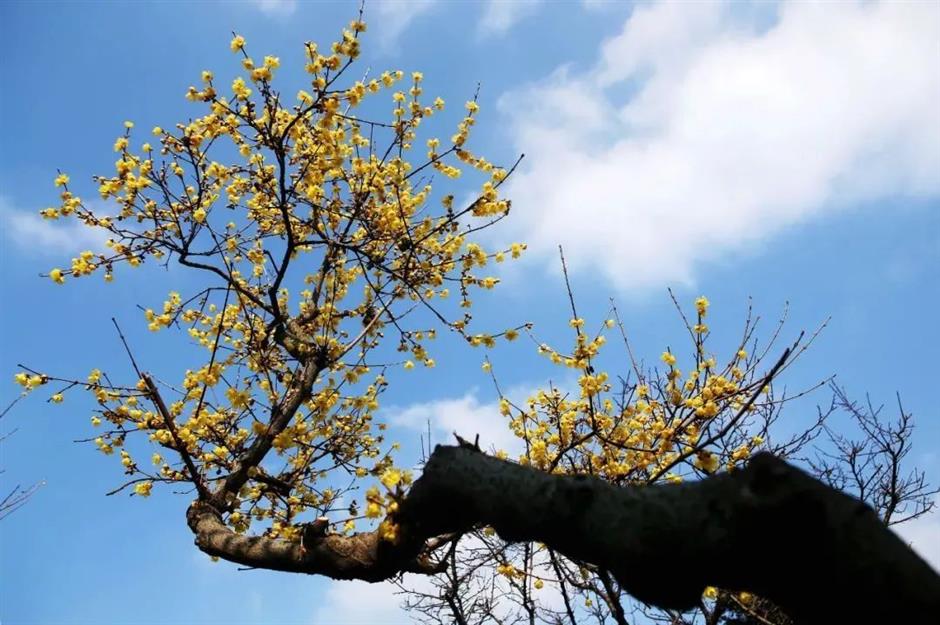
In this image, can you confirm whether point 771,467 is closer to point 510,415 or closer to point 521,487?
point 521,487

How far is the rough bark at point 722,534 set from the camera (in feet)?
4.98

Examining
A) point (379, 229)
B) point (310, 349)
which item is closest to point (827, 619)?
point (310, 349)

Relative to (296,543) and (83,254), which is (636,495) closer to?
(296,543)

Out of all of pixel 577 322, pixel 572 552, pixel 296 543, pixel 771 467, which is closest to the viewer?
pixel 771 467

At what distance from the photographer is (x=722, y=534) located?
5.69 ft

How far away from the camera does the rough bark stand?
4.98 ft

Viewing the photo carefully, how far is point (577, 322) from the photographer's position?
463 centimetres

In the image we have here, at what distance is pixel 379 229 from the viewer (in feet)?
19.5

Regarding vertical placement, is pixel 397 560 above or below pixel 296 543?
below

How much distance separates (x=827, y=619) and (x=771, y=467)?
15.8 inches

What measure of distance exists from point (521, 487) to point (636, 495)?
45cm

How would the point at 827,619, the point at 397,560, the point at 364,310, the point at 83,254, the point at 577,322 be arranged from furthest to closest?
the point at 364,310
the point at 83,254
the point at 577,322
the point at 397,560
the point at 827,619

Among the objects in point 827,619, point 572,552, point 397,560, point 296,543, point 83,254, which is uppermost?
point 83,254

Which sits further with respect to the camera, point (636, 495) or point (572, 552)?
point (572, 552)
